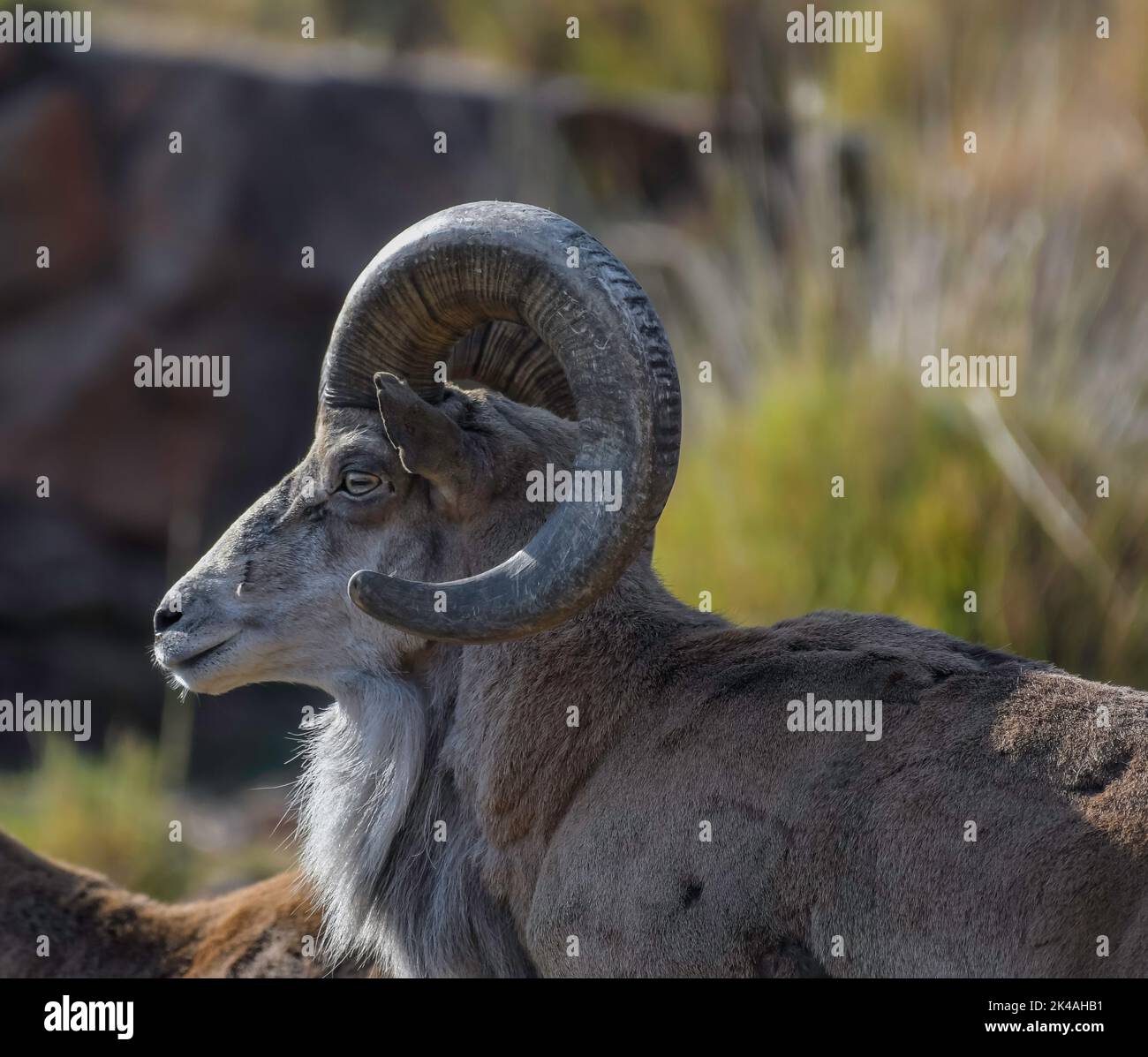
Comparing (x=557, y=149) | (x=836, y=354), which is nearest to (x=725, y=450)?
(x=836, y=354)

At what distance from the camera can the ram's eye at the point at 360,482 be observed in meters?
5.82

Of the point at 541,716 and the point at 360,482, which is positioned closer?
the point at 541,716

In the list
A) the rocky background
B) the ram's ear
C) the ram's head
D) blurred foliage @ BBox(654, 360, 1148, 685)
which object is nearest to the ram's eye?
the ram's head

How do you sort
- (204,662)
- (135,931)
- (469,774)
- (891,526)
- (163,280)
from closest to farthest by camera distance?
(469,774)
(204,662)
(135,931)
(891,526)
(163,280)

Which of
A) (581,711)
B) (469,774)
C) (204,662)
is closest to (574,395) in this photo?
(581,711)

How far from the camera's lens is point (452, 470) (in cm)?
567

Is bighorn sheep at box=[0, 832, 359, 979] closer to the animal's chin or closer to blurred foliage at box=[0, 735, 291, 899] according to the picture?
the animal's chin

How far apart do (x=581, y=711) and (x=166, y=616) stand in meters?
1.62

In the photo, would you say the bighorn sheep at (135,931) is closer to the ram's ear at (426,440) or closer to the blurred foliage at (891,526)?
the ram's ear at (426,440)

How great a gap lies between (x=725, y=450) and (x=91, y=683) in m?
6.85

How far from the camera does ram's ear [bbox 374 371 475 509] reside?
5430mm

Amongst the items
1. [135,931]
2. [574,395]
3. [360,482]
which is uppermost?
[574,395]

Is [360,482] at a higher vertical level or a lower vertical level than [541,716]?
higher

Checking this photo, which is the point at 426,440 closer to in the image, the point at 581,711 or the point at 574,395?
the point at 574,395
